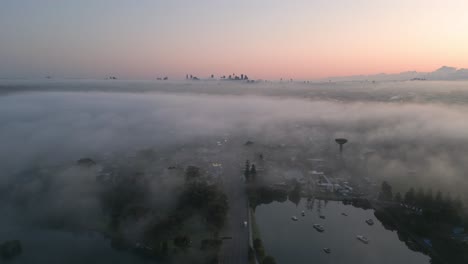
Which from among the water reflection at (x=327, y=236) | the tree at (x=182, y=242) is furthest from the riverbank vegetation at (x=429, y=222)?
the tree at (x=182, y=242)

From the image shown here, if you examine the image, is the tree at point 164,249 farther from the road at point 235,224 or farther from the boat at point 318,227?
the boat at point 318,227

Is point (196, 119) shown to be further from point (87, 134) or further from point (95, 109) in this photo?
point (95, 109)

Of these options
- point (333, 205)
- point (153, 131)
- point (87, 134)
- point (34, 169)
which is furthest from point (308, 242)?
point (87, 134)

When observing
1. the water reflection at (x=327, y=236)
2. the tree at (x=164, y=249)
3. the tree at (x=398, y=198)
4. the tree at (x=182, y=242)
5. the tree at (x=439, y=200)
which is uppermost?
the tree at (x=439, y=200)

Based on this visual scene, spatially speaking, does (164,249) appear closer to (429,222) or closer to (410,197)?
(429,222)

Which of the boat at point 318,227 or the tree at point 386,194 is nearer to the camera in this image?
the boat at point 318,227

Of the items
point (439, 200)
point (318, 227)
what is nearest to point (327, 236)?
point (318, 227)
